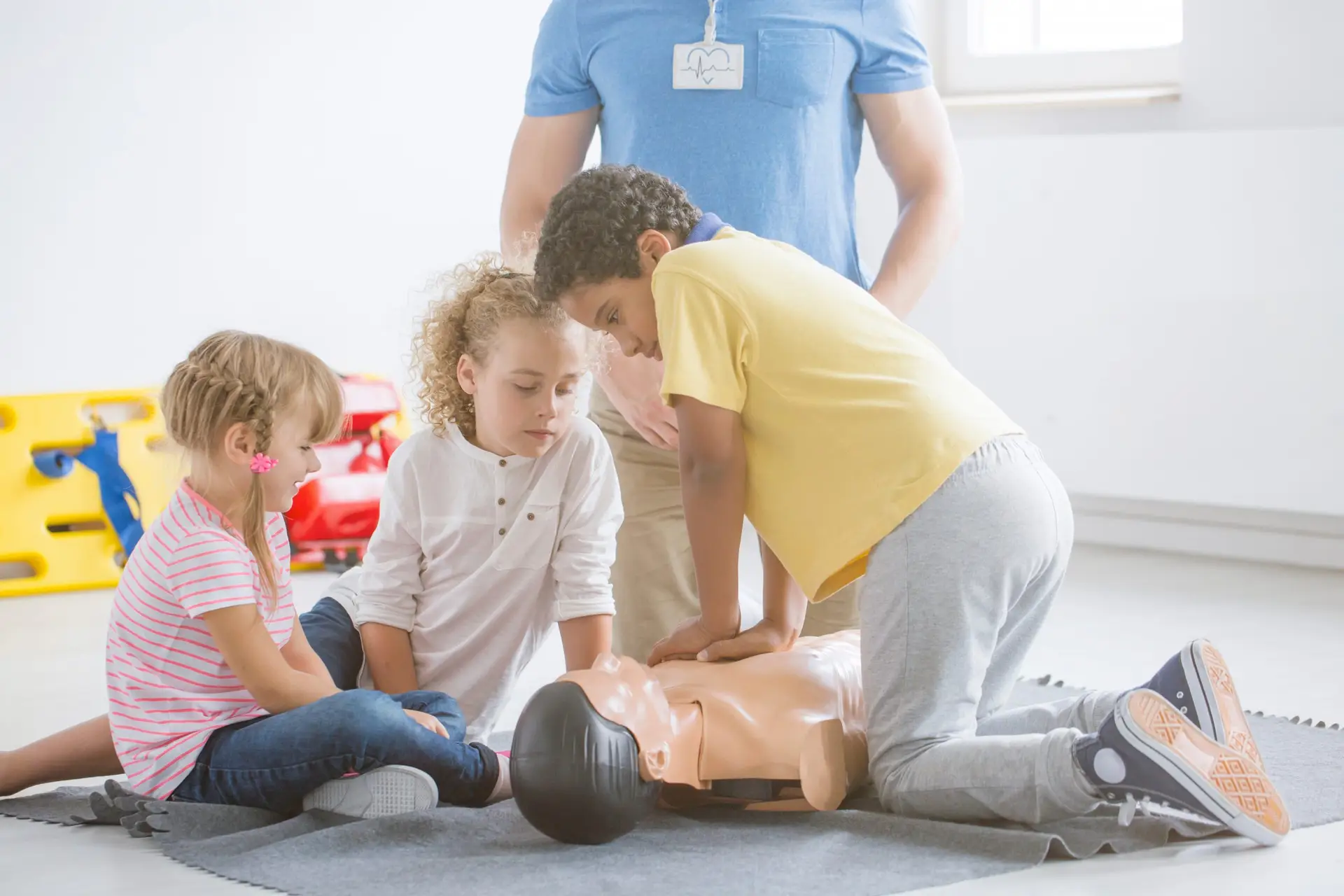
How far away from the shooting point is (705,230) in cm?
164

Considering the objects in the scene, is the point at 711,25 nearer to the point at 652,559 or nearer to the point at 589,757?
the point at 652,559

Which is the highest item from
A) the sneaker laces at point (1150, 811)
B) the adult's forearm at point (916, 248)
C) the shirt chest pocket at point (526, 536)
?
the adult's forearm at point (916, 248)

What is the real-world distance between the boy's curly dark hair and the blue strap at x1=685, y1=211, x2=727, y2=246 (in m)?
0.02

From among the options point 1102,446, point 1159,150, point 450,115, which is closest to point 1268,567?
point 1102,446

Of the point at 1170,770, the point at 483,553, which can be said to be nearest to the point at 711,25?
the point at 483,553

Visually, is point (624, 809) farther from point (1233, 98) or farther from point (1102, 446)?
point (1233, 98)

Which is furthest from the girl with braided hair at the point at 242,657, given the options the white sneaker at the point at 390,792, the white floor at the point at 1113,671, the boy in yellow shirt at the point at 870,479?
the boy in yellow shirt at the point at 870,479

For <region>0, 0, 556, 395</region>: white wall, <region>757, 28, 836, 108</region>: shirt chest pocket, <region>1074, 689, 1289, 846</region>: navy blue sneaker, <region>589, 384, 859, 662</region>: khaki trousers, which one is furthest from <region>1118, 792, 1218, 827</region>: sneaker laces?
<region>0, 0, 556, 395</region>: white wall

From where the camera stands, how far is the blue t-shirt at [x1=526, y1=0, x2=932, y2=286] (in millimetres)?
1907

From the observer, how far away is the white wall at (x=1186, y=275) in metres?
3.15

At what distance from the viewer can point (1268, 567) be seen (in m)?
3.28

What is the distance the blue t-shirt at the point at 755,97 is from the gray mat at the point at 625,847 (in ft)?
2.46

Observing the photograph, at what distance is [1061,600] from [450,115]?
1.93 meters

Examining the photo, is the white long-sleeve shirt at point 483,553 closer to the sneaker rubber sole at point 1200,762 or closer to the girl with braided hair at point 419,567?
the girl with braided hair at point 419,567
